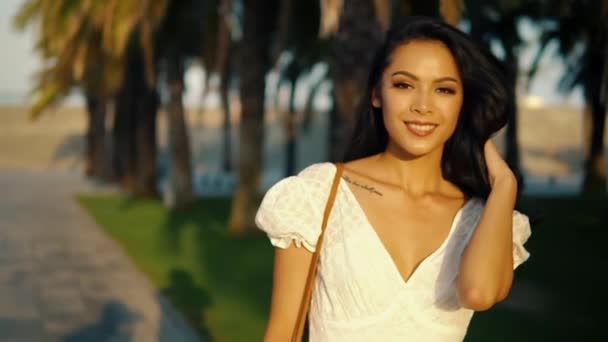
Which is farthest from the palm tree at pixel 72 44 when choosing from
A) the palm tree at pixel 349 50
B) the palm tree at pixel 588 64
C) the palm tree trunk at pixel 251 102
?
the palm tree at pixel 588 64

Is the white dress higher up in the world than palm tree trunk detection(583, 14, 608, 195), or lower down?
higher up

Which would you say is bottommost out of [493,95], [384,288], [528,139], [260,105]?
[528,139]

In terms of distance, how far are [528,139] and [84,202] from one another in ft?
174

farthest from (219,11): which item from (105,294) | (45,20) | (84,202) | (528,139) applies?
(528,139)

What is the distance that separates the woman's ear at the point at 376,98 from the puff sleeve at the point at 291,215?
349 millimetres

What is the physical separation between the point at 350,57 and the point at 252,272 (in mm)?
3833

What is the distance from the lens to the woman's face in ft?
7.56

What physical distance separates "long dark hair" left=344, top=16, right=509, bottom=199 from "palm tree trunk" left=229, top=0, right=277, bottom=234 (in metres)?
12.2

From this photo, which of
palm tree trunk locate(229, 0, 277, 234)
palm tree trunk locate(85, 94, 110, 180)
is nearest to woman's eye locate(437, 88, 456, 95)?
palm tree trunk locate(229, 0, 277, 234)

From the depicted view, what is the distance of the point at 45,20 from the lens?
2097cm

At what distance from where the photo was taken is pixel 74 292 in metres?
9.59

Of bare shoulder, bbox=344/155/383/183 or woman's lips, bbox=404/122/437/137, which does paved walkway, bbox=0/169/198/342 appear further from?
woman's lips, bbox=404/122/437/137

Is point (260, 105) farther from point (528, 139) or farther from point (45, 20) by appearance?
point (528, 139)

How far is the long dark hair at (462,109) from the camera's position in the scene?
2.35 meters
